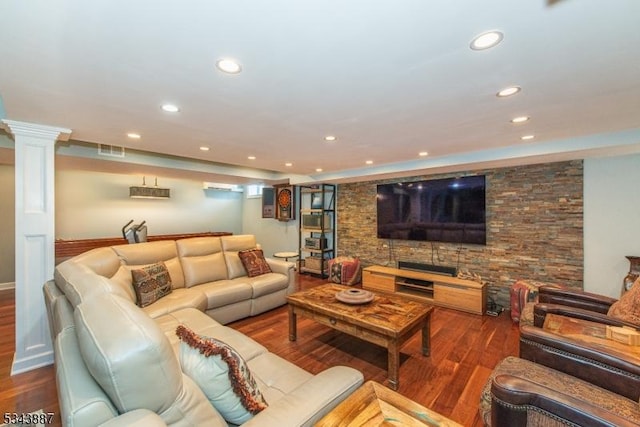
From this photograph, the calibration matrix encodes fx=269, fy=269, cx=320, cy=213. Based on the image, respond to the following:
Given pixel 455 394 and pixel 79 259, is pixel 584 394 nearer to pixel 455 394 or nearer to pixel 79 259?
pixel 455 394

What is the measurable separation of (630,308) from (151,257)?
4.37m

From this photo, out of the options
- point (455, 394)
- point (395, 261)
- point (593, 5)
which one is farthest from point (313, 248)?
point (593, 5)

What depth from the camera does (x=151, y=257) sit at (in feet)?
10.1

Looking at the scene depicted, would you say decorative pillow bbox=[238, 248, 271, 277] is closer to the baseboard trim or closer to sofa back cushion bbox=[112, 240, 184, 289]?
sofa back cushion bbox=[112, 240, 184, 289]

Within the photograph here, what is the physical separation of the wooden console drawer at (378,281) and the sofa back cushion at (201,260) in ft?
7.93

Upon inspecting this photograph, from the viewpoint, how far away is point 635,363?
1.41 meters

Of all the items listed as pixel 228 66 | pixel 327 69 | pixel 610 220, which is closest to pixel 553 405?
pixel 327 69

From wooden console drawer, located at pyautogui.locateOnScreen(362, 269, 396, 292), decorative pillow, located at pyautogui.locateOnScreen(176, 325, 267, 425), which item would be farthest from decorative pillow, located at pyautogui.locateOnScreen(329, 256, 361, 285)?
decorative pillow, located at pyautogui.locateOnScreen(176, 325, 267, 425)

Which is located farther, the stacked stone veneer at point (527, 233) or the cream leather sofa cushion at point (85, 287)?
the stacked stone veneer at point (527, 233)

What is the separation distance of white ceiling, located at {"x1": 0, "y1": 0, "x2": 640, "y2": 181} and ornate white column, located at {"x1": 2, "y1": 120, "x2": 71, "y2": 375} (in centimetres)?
27

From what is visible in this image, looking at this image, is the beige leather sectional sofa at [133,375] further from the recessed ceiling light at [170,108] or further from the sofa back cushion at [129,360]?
the recessed ceiling light at [170,108]

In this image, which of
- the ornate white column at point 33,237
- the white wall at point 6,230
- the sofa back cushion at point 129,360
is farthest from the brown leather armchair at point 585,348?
the white wall at point 6,230

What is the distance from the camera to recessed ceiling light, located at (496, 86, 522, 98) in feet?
5.54

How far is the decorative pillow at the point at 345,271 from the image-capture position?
16.4 feet
